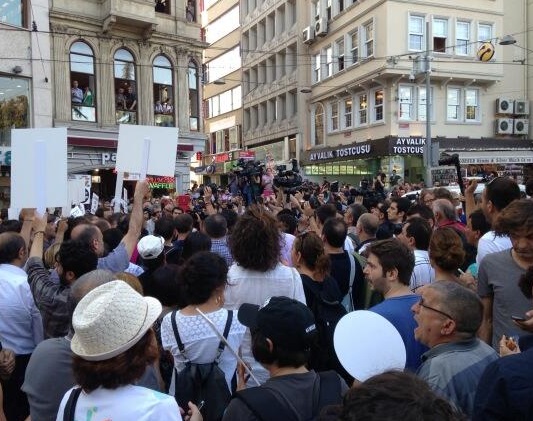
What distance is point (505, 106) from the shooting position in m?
28.2

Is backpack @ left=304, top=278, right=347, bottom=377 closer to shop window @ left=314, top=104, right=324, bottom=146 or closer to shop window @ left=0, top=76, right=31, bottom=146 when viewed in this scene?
shop window @ left=0, top=76, right=31, bottom=146

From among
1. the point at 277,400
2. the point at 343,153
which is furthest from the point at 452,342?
the point at 343,153

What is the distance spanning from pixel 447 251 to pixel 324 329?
99cm

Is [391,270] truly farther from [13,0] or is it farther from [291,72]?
[291,72]

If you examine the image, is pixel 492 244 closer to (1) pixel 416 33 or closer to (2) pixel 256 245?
(2) pixel 256 245

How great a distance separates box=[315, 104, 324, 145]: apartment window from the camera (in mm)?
32812

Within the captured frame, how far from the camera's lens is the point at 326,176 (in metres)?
32.7

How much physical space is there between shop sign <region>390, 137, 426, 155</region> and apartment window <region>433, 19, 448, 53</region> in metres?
5.01

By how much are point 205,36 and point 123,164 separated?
150 ft

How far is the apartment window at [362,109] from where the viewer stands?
28172 mm

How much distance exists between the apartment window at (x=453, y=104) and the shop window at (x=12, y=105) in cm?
2054

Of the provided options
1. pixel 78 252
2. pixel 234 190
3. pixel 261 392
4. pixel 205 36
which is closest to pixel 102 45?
pixel 234 190

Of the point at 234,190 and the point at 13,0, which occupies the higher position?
the point at 13,0

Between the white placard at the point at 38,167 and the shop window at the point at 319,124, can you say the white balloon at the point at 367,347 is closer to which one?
the white placard at the point at 38,167
